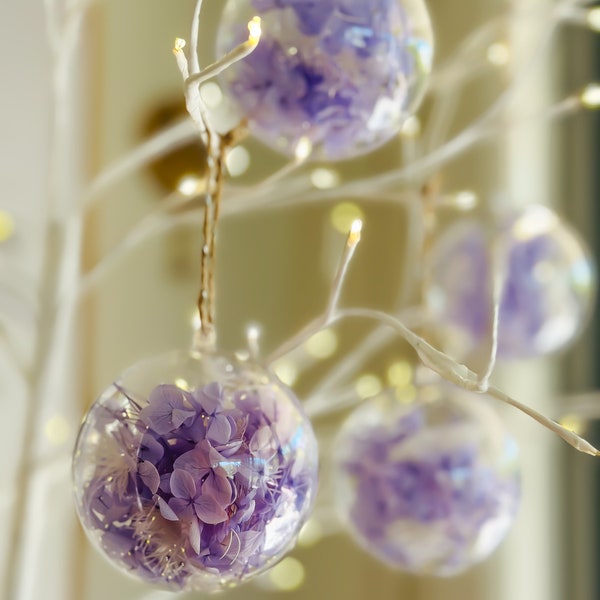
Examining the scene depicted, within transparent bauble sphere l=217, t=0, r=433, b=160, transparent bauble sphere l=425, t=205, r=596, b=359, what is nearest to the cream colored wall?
transparent bauble sphere l=425, t=205, r=596, b=359

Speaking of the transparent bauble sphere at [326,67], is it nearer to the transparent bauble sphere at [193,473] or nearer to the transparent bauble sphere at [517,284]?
the transparent bauble sphere at [193,473]

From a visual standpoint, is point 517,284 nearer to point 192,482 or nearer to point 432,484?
point 432,484

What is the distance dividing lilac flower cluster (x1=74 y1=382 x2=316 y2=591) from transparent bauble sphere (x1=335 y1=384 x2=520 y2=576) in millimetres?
216

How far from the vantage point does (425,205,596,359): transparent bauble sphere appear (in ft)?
2.89

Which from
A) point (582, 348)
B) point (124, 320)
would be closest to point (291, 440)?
point (124, 320)

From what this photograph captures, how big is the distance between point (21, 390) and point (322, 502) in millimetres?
568

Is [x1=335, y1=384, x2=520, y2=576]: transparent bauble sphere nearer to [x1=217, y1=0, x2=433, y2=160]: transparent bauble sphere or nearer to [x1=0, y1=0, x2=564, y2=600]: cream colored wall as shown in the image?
[x1=217, y1=0, x2=433, y2=160]: transparent bauble sphere

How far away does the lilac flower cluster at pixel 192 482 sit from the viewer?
0.49 m

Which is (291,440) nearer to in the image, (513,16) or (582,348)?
(513,16)

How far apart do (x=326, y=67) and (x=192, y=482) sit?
27 cm

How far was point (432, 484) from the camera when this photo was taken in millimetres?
739

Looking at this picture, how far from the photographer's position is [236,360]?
563mm

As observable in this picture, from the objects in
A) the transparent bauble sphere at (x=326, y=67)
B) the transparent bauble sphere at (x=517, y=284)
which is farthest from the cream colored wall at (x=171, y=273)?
the transparent bauble sphere at (x=326, y=67)

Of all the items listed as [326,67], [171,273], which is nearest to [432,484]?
[326,67]
